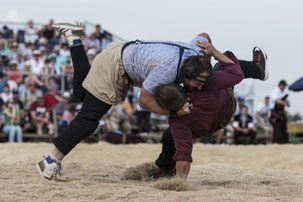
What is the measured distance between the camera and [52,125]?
1267 centimetres

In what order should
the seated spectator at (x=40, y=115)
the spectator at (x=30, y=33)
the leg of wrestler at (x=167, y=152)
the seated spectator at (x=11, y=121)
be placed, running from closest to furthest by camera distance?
the leg of wrestler at (x=167, y=152), the seated spectator at (x=11, y=121), the seated spectator at (x=40, y=115), the spectator at (x=30, y=33)

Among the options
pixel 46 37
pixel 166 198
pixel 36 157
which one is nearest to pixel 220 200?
pixel 166 198

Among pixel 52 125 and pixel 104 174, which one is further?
pixel 52 125

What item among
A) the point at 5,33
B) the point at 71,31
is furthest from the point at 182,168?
the point at 5,33

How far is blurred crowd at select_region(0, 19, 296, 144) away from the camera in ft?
40.5

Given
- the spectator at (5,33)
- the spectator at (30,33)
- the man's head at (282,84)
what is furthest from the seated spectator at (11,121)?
the man's head at (282,84)

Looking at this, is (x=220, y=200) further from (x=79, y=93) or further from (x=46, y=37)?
(x=46, y=37)

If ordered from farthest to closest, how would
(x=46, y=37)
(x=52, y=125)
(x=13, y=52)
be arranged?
(x=46, y=37)
(x=13, y=52)
(x=52, y=125)

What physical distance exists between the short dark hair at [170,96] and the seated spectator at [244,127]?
916 centimetres

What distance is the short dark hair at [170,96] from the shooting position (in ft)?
14.6

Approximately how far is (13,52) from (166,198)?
1167 cm

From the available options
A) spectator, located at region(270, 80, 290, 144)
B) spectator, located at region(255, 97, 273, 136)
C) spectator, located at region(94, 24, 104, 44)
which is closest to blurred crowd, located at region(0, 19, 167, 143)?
spectator, located at region(94, 24, 104, 44)

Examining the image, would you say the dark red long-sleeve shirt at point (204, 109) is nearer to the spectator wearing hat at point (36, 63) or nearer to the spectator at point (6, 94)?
the spectator at point (6, 94)

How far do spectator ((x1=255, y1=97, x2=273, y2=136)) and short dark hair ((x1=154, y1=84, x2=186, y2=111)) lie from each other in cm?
1048
